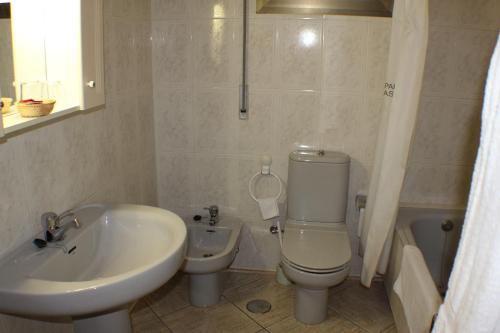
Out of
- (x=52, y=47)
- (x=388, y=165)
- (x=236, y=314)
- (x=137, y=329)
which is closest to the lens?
(x=52, y=47)

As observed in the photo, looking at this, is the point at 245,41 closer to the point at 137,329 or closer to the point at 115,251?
the point at 115,251

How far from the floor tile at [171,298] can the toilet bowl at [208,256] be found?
8cm

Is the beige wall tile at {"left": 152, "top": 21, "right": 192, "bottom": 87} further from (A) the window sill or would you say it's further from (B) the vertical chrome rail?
(A) the window sill

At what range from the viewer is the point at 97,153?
1.98 metres

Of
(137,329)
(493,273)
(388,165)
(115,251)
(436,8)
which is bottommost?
(137,329)

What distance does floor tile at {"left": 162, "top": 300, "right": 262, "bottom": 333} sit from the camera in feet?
7.48

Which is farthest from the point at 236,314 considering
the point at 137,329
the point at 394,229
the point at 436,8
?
the point at 436,8

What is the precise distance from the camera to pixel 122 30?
2.16m

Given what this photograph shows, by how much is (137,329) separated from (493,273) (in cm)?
209

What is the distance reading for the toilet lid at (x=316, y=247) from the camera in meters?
2.16

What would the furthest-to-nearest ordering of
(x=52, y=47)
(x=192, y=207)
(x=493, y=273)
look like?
(x=192, y=207) < (x=52, y=47) < (x=493, y=273)

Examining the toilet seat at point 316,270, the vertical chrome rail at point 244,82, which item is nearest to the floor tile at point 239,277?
the toilet seat at point 316,270

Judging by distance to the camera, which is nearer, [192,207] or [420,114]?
[420,114]

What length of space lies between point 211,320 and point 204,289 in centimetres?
18
